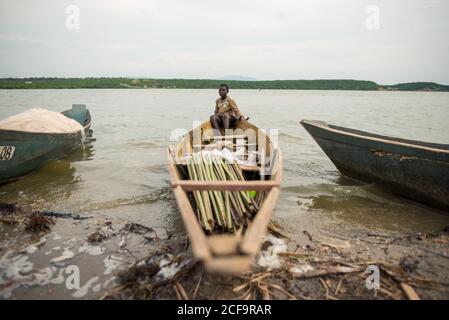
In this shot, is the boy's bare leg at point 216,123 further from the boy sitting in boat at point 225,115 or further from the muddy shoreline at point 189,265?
the muddy shoreline at point 189,265

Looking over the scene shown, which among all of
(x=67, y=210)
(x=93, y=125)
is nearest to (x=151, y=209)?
(x=67, y=210)

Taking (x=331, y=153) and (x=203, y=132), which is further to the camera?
(x=203, y=132)

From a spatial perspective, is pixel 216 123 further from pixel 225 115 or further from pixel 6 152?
pixel 6 152

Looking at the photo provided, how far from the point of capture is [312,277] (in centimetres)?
285

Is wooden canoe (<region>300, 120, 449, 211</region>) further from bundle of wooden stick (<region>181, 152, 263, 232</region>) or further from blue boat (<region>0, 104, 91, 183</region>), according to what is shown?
blue boat (<region>0, 104, 91, 183</region>)

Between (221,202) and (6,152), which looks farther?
(6,152)

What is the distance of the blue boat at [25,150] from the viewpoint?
16.9 ft

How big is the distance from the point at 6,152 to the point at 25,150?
13.1 inches

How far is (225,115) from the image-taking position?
Result: 297 inches

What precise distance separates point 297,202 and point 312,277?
7.89 ft

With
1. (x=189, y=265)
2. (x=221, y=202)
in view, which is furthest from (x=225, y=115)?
(x=189, y=265)
